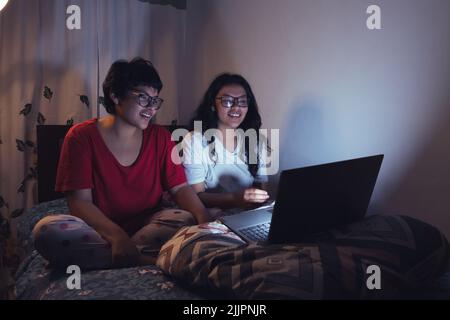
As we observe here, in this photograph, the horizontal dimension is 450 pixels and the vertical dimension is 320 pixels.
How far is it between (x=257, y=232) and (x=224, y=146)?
681 millimetres

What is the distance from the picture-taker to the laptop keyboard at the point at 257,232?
3.42 feet

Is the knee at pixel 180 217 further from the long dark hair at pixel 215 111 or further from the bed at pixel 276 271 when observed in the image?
the long dark hair at pixel 215 111

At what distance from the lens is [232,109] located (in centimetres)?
163

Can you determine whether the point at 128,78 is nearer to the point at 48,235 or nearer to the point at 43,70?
the point at 48,235

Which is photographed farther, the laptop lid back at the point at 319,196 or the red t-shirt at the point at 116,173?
the red t-shirt at the point at 116,173

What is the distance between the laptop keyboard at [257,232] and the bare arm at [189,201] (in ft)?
0.94

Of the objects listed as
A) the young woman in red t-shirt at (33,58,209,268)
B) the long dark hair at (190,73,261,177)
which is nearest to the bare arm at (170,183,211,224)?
the young woman in red t-shirt at (33,58,209,268)

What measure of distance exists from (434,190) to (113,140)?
1.17 m

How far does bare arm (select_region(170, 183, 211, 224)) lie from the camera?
1368 millimetres

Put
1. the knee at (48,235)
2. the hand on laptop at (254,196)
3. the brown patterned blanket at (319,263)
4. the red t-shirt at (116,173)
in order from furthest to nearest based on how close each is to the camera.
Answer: the hand on laptop at (254,196)
the red t-shirt at (116,173)
the knee at (48,235)
the brown patterned blanket at (319,263)

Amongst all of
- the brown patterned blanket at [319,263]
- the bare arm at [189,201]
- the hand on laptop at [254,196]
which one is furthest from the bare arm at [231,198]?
the brown patterned blanket at [319,263]

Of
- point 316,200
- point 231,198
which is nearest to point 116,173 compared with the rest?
point 231,198
